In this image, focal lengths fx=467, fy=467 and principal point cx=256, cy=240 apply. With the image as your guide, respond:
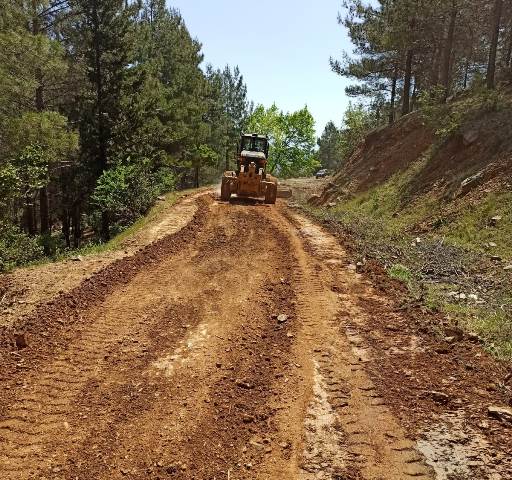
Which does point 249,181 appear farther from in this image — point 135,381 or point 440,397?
point 440,397

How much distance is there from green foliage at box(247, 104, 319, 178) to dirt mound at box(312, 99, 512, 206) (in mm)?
31709

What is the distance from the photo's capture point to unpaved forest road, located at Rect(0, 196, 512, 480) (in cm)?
421

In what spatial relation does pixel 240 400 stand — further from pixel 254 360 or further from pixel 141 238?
pixel 141 238

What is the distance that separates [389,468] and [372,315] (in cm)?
368

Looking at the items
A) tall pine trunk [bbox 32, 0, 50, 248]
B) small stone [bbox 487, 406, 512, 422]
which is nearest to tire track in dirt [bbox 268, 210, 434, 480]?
small stone [bbox 487, 406, 512, 422]

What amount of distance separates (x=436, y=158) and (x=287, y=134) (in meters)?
40.9

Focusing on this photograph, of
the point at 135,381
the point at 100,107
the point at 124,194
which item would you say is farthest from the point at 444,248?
the point at 100,107

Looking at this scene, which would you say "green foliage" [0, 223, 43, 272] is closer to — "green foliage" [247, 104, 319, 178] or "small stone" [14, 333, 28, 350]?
"small stone" [14, 333, 28, 350]

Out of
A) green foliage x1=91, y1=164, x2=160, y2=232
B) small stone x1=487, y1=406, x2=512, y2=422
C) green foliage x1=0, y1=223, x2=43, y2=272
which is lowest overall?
green foliage x1=0, y1=223, x2=43, y2=272

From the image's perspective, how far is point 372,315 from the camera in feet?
25.2

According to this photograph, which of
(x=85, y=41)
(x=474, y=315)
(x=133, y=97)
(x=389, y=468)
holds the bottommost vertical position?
(x=389, y=468)

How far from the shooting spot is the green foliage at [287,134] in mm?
57031

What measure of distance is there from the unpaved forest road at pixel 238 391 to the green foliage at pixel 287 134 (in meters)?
49.7

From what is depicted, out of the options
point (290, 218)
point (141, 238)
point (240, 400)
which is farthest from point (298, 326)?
point (290, 218)
